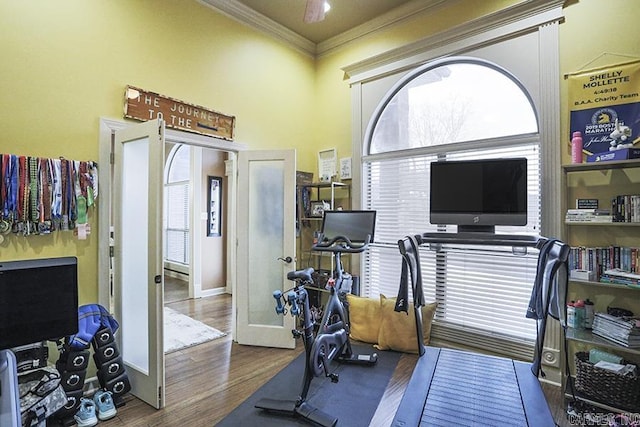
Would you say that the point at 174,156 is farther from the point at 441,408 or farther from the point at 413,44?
the point at 441,408

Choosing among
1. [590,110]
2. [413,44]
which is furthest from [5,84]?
[590,110]

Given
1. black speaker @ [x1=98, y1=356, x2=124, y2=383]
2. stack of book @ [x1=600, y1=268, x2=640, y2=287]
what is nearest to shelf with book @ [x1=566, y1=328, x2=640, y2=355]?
stack of book @ [x1=600, y1=268, x2=640, y2=287]

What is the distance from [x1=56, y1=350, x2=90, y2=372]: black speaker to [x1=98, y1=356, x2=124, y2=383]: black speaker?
160 mm

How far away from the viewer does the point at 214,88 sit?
12.1ft

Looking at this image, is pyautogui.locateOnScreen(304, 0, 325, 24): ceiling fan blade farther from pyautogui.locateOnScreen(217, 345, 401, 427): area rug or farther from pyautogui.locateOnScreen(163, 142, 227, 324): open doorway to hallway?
pyautogui.locateOnScreen(163, 142, 227, 324): open doorway to hallway

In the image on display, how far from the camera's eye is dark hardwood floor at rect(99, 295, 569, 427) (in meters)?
2.45

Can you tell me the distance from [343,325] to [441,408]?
1.06 m

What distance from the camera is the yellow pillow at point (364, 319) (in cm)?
369

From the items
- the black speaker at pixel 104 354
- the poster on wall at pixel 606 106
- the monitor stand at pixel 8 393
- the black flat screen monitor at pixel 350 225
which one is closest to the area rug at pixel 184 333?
the black speaker at pixel 104 354

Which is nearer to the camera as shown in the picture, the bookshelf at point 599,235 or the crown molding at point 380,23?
the bookshelf at point 599,235

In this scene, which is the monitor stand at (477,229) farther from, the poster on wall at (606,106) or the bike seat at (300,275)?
the bike seat at (300,275)

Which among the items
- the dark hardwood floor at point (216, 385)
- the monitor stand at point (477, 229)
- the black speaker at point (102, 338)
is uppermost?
the monitor stand at point (477, 229)

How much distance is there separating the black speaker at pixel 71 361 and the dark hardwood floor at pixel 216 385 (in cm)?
45

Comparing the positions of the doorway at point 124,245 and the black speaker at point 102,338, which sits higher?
the doorway at point 124,245
